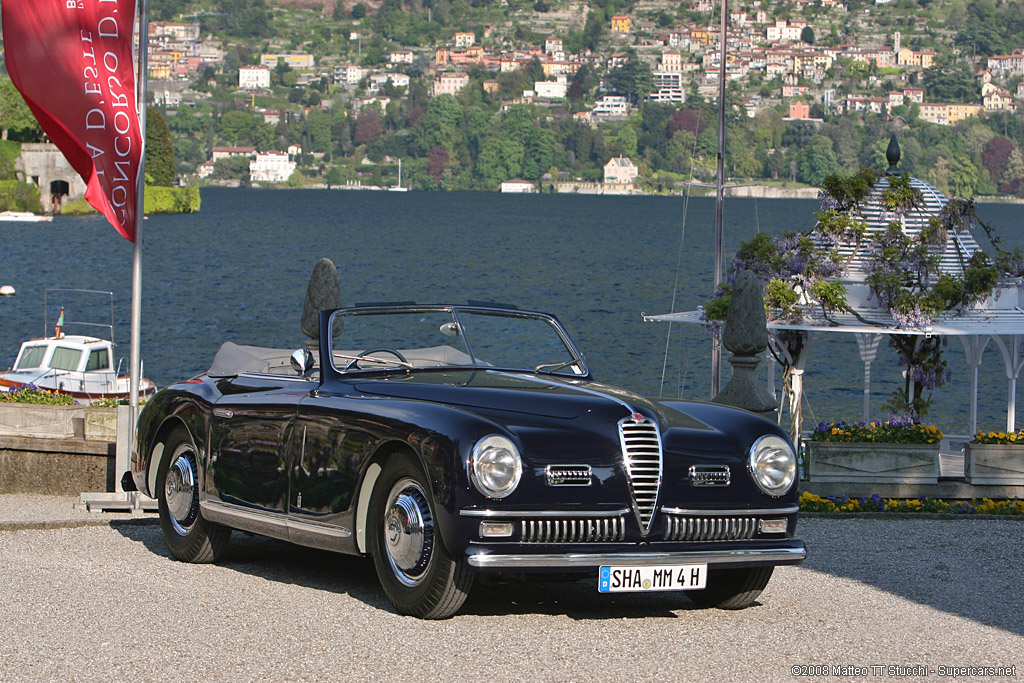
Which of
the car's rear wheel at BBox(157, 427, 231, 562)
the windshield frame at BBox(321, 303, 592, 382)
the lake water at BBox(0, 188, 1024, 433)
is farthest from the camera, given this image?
the lake water at BBox(0, 188, 1024, 433)

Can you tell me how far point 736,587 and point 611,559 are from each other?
4.12 feet

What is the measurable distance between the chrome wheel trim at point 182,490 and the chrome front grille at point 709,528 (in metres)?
3.41

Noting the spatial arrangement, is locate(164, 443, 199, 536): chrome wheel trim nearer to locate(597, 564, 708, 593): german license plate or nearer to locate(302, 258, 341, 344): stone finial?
locate(597, 564, 708, 593): german license plate

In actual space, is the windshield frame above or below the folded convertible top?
above

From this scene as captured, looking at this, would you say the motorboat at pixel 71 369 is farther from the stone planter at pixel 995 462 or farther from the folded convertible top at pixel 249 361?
the stone planter at pixel 995 462

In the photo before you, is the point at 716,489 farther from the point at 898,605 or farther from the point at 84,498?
the point at 84,498

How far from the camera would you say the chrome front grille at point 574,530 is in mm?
7262

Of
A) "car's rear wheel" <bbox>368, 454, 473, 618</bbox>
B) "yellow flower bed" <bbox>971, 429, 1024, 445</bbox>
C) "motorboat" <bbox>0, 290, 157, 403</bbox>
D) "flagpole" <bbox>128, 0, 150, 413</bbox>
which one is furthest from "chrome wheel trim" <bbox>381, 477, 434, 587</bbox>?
"motorboat" <bbox>0, 290, 157, 403</bbox>

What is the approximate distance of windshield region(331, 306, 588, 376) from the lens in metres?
8.83

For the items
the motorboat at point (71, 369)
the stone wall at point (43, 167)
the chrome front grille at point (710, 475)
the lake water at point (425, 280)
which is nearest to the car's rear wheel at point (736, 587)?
the chrome front grille at point (710, 475)

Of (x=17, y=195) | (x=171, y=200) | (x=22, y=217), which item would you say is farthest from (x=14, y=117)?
(x=171, y=200)

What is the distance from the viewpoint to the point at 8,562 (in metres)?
9.24

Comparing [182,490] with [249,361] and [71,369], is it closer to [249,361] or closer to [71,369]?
[249,361]

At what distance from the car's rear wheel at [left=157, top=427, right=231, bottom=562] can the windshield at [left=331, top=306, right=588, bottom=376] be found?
1.39 meters
